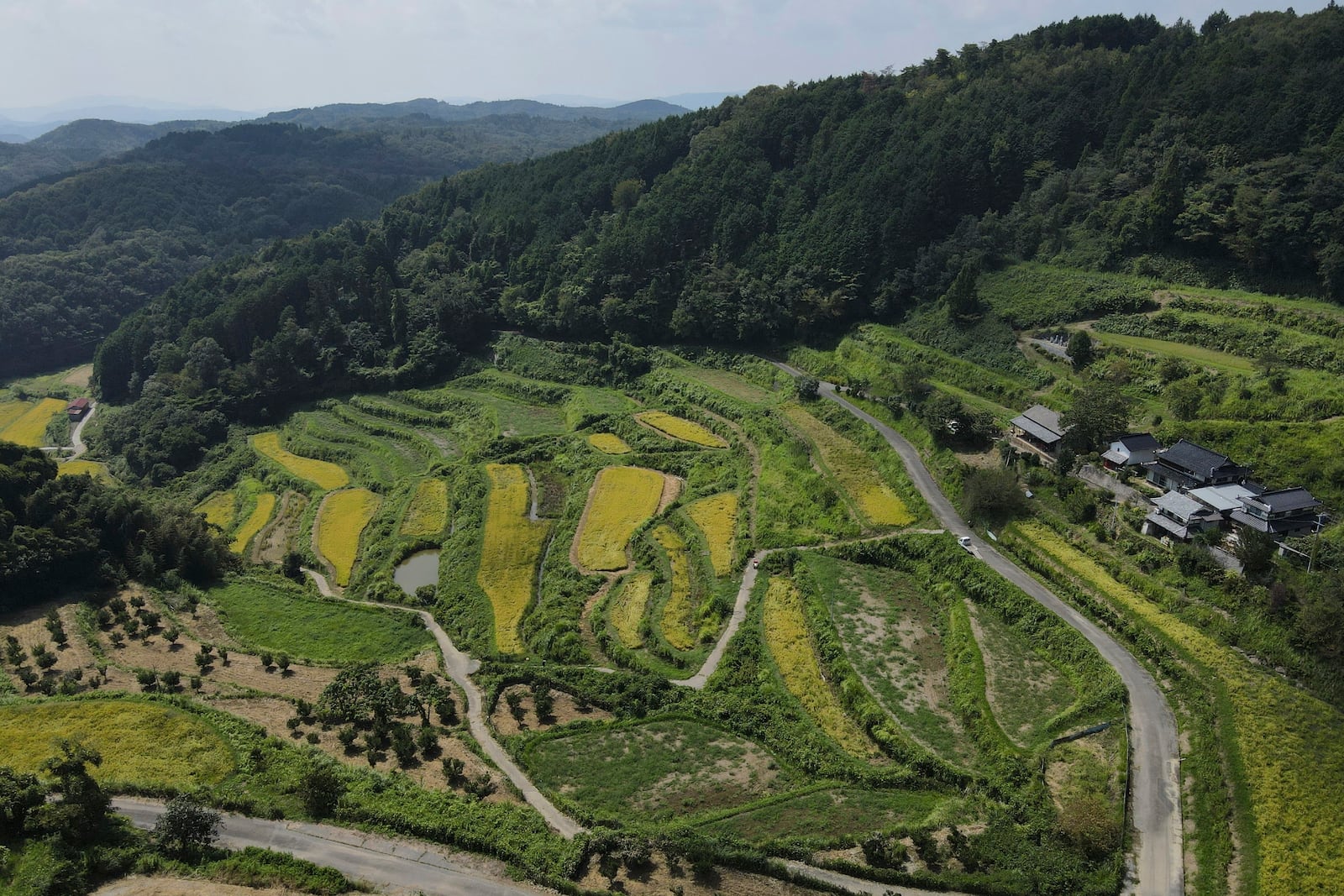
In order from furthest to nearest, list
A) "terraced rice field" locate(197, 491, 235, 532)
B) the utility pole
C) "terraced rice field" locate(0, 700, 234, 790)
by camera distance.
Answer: "terraced rice field" locate(197, 491, 235, 532), the utility pole, "terraced rice field" locate(0, 700, 234, 790)

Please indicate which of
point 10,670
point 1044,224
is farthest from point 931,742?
point 1044,224

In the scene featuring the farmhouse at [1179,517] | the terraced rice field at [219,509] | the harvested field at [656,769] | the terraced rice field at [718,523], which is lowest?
the terraced rice field at [219,509]

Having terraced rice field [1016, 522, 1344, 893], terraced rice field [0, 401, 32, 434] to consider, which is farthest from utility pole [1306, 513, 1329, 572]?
terraced rice field [0, 401, 32, 434]

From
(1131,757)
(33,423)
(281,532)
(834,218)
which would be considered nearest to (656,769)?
(1131,757)

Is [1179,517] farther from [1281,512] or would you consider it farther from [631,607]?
[631,607]

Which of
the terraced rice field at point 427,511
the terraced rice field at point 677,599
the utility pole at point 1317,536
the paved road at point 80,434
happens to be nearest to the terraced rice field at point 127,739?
the terraced rice field at point 677,599

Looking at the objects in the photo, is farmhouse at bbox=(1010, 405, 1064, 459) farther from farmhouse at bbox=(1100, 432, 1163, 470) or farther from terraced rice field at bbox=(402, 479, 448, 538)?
terraced rice field at bbox=(402, 479, 448, 538)

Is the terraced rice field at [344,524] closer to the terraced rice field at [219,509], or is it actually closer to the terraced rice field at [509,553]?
the terraced rice field at [219,509]
